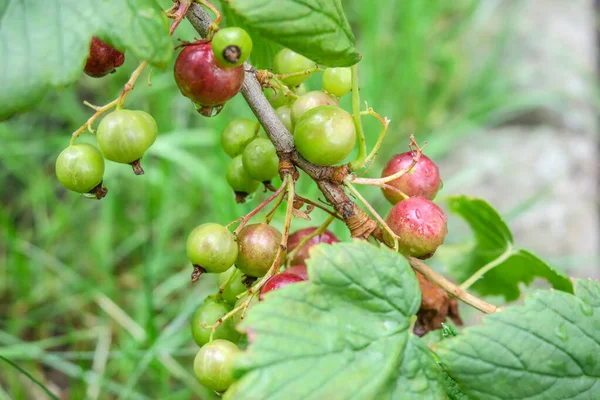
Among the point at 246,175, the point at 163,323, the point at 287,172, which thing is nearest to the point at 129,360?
the point at 163,323

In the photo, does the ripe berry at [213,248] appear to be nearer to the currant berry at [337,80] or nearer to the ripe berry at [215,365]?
the ripe berry at [215,365]

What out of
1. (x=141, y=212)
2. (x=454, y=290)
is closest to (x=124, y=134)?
(x=454, y=290)

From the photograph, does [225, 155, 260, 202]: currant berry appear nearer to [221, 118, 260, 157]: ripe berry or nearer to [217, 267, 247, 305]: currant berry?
[221, 118, 260, 157]: ripe berry

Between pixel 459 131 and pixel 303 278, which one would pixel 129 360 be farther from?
pixel 459 131

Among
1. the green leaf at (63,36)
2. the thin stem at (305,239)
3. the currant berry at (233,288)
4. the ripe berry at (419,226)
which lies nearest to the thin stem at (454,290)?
the ripe berry at (419,226)

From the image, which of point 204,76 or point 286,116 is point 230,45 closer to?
point 204,76
